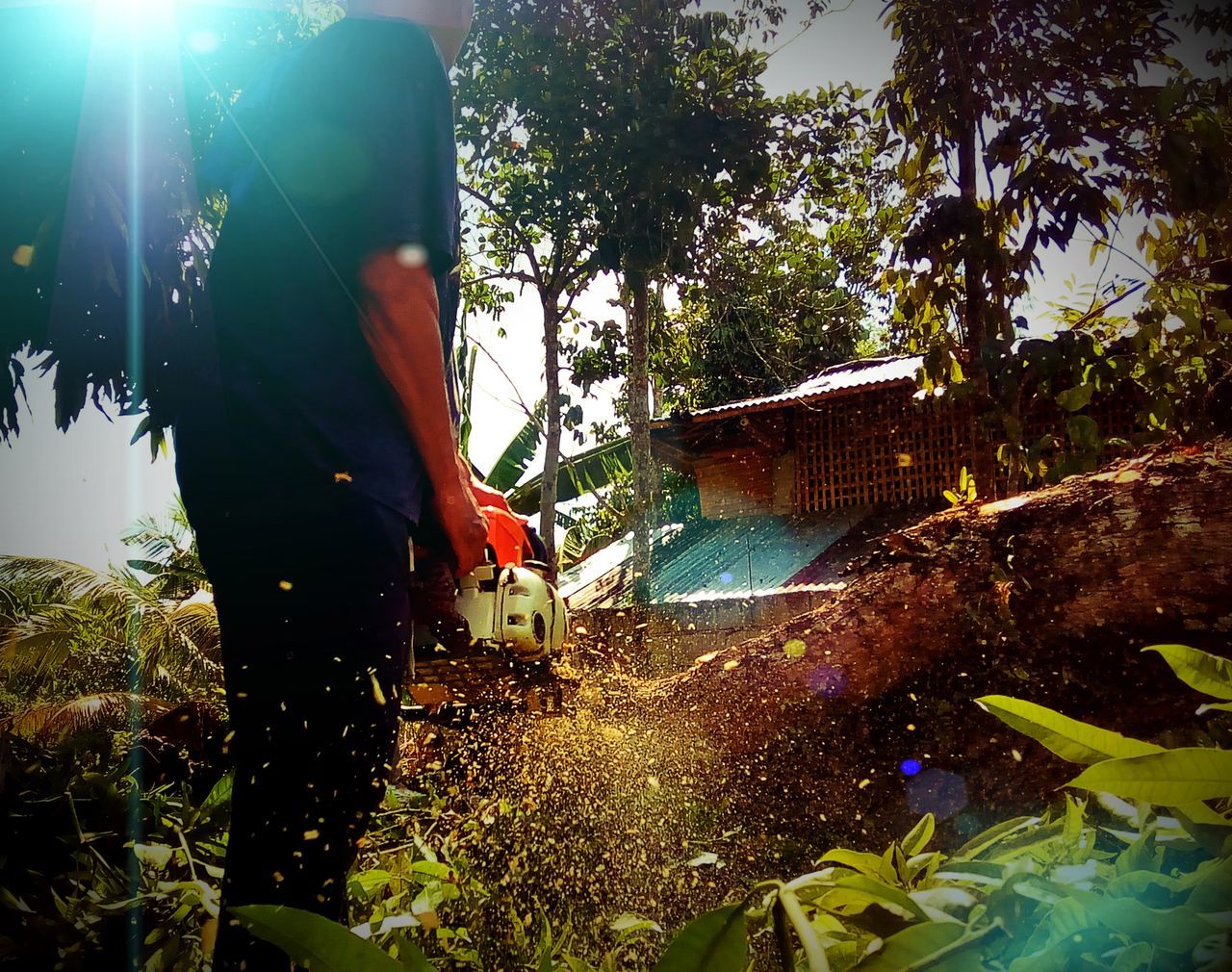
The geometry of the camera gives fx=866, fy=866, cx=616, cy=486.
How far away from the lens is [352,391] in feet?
4.63

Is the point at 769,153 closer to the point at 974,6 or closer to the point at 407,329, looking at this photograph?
the point at 974,6

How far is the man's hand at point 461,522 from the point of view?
149 centimetres

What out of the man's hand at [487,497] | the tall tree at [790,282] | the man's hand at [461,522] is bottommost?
the man's hand at [461,522]

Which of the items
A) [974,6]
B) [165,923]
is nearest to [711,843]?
[165,923]

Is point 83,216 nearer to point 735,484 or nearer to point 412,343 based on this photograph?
point 412,343

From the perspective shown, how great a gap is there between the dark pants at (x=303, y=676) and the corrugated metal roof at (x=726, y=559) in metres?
7.66


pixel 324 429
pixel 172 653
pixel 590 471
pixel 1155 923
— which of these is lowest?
pixel 172 653

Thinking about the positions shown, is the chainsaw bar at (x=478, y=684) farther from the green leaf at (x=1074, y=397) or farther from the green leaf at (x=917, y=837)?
the green leaf at (x=1074, y=397)

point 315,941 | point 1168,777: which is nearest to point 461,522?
point 315,941

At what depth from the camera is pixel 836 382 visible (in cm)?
985

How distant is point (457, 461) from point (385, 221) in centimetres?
41

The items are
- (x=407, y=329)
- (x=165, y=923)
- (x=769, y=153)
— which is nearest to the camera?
(x=407, y=329)

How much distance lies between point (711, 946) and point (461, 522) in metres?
1.18

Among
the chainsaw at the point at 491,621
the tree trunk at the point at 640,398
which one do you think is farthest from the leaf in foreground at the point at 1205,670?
the tree trunk at the point at 640,398
